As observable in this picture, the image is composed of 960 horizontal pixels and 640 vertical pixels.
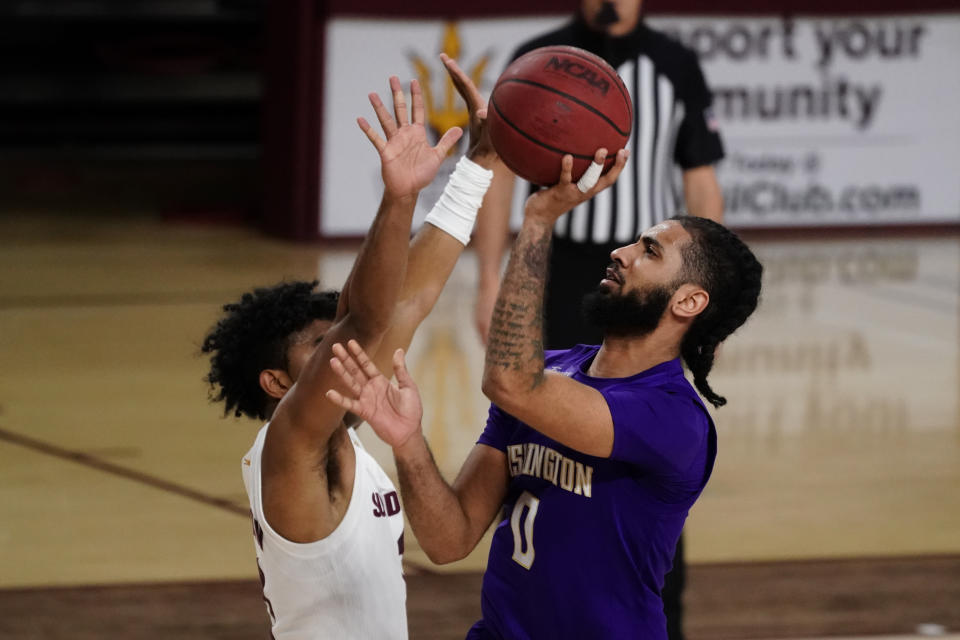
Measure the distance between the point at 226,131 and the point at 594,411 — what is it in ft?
49.1

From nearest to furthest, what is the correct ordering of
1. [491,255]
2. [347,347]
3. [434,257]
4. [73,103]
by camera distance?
[347,347] → [434,257] → [491,255] → [73,103]

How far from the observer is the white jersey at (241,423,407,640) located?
2.71 meters

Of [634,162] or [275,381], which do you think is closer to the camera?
[275,381]

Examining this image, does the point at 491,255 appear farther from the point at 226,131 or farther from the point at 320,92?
the point at 226,131

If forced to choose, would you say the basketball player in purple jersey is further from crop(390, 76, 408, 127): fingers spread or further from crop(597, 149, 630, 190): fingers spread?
crop(390, 76, 408, 127): fingers spread

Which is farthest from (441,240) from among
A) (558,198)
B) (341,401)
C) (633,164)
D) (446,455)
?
(446,455)

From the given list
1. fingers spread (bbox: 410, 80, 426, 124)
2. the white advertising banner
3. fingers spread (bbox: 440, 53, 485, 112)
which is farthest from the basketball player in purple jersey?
the white advertising banner

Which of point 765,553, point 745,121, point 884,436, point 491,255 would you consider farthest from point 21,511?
point 745,121

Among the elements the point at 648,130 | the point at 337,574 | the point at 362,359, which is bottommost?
the point at 337,574

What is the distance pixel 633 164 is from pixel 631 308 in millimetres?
1722

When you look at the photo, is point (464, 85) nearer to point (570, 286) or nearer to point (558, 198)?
point (558, 198)

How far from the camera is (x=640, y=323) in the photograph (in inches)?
106

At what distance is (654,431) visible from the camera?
255cm

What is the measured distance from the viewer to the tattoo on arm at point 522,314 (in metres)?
2.45
